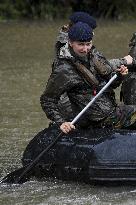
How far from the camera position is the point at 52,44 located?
55.5 ft

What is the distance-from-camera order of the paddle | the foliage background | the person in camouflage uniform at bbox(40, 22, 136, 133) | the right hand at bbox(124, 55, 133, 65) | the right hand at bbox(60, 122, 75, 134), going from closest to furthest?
the right hand at bbox(60, 122, 75, 134)
the paddle
the person in camouflage uniform at bbox(40, 22, 136, 133)
the right hand at bbox(124, 55, 133, 65)
the foliage background

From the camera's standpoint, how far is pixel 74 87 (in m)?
6.71

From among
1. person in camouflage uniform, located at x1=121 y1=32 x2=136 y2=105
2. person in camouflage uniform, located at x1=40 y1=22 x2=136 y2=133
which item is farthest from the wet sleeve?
person in camouflage uniform, located at x1=121 y1=32 x2=136 y2=105

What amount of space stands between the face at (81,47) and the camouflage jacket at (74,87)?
0.06 metres

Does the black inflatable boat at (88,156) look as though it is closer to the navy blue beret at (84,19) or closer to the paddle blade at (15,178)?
the paddle blade at (15,178)

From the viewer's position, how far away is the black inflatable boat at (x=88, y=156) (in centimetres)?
624

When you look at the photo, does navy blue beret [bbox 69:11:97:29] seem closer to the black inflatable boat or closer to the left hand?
the left hand

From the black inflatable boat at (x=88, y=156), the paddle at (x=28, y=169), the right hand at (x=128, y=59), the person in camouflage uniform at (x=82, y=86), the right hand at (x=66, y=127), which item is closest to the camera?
the black inflatable boat at (x=88, y=156)

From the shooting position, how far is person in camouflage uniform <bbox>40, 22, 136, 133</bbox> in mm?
6664

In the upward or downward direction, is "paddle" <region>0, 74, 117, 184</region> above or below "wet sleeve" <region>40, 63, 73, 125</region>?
below

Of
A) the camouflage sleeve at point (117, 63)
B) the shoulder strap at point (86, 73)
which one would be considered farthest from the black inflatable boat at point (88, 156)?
the camouflage sleeve at point (117, 63)

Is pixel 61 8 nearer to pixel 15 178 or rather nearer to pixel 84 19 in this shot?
pixel 84 19

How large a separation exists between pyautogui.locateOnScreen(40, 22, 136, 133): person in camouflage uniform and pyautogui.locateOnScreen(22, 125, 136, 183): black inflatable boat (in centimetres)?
18

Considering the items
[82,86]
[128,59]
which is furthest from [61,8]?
[82,86]
